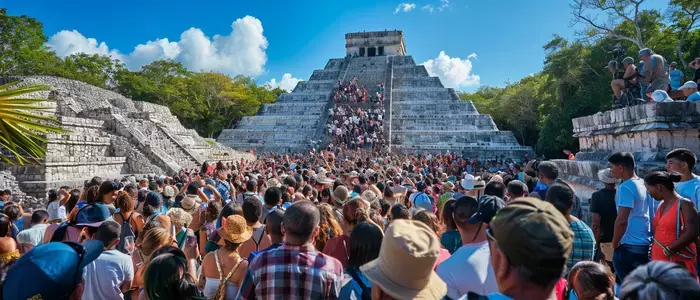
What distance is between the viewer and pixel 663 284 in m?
1.24

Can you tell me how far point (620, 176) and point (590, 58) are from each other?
717 inches

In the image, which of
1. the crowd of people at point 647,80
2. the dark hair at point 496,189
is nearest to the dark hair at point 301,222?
the dark hair at point 496,189

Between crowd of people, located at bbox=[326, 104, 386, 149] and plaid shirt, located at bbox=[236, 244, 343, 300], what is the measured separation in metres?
19.5

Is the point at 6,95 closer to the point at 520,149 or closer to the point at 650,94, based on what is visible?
the point at 650,94

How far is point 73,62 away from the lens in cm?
3102

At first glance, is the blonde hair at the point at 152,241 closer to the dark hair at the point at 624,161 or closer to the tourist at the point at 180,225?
the tourist at the point at 180,225

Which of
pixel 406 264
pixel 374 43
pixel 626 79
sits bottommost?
pixel 406 264

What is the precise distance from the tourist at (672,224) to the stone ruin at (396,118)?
1828 cm

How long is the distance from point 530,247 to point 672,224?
2.52 meters

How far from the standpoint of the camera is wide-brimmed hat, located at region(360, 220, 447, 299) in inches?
Answer: 61.7

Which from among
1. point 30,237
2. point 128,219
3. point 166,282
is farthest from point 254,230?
point 30,237

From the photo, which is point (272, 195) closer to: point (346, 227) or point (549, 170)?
point (346, 227)

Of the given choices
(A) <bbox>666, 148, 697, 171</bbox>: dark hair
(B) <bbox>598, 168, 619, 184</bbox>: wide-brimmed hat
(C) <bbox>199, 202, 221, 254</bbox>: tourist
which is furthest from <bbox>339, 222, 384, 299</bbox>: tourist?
(A) <bbox>666, 148, 697, 171</bbox>: dark hair

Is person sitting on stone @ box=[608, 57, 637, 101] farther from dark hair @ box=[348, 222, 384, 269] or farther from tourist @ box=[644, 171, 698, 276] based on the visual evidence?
dark hair @ box=[348, 222, 384, 269]
